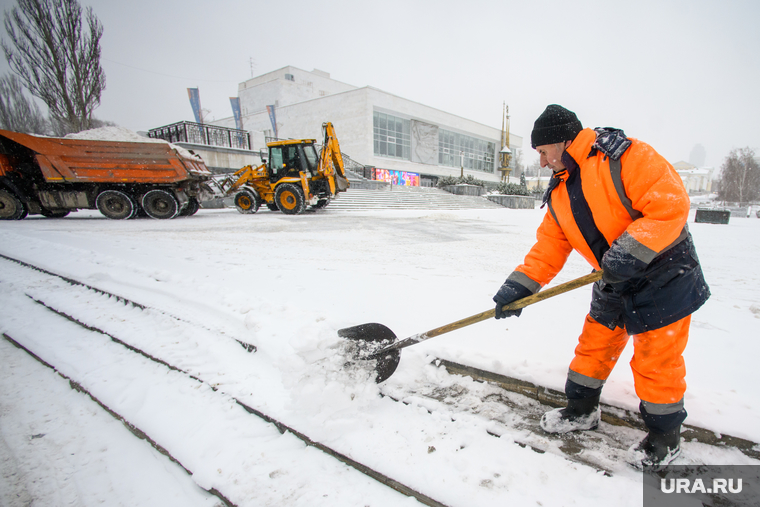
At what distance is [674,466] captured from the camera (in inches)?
55.5

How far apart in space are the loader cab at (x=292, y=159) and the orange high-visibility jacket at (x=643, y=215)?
10.0m

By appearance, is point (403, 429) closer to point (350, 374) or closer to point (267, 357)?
point (350, 374)

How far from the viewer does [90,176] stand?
30.3ft

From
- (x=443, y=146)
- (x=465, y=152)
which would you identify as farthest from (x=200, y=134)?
(x=465, y=152)

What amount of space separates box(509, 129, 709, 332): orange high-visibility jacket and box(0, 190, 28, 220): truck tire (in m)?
13.8

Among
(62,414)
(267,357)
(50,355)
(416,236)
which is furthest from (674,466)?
(416,236)

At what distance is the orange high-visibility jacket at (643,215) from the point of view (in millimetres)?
1185

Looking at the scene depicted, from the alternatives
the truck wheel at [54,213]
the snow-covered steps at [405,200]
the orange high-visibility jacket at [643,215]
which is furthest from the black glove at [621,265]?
the truck wheel at [54,213]

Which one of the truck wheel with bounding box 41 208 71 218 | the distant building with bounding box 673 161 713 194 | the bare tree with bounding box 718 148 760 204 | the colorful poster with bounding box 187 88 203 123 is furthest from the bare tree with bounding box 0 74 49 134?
the distant building with bounding box 673 161 713 194

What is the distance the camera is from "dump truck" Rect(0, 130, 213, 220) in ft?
29.5

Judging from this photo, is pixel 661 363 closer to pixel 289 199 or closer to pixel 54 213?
pixel 289 199

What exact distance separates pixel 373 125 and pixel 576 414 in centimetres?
2782

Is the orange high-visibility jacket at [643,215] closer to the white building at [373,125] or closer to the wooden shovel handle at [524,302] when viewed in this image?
the wooden shovel handle at [524,302]

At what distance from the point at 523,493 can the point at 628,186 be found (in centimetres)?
130
